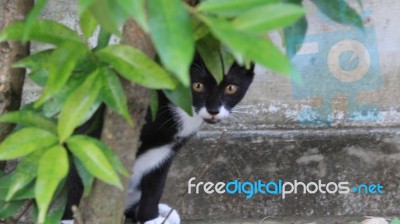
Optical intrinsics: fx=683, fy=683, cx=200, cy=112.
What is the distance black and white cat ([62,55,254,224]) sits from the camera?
2.14 meters

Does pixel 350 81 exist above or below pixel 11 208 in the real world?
below

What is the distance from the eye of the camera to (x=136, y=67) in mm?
965

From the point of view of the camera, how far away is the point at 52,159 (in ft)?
3.15

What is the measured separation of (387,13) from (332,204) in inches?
32.9

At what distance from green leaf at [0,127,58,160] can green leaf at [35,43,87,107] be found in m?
0.08

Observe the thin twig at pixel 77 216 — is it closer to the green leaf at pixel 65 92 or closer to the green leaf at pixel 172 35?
the green leaf at pixel 65 92

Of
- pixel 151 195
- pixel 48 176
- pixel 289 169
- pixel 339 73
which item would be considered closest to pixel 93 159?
pixel 48 176

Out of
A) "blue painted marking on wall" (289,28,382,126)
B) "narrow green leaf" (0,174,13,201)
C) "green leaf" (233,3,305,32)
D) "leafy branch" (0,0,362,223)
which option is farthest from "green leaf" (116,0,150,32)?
"blue painted marking on wall" (289,28,382,126)

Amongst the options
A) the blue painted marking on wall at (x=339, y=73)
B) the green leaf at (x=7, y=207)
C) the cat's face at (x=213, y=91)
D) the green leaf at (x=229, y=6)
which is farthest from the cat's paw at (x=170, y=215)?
the green leaf at (x=229, y=6)

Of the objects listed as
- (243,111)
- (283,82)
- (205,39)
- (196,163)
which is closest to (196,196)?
(196,163)

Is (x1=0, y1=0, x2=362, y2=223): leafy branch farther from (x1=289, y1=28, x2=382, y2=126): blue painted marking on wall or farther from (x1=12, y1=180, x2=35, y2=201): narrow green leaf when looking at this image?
(x1=289, y1=28, x2=382, y2=126): blue painted marking on wall

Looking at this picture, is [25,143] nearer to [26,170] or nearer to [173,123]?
[26,170]

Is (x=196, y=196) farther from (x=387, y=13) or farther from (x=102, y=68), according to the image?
(x=102, y=68)

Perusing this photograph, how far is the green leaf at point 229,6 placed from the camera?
80 cm
